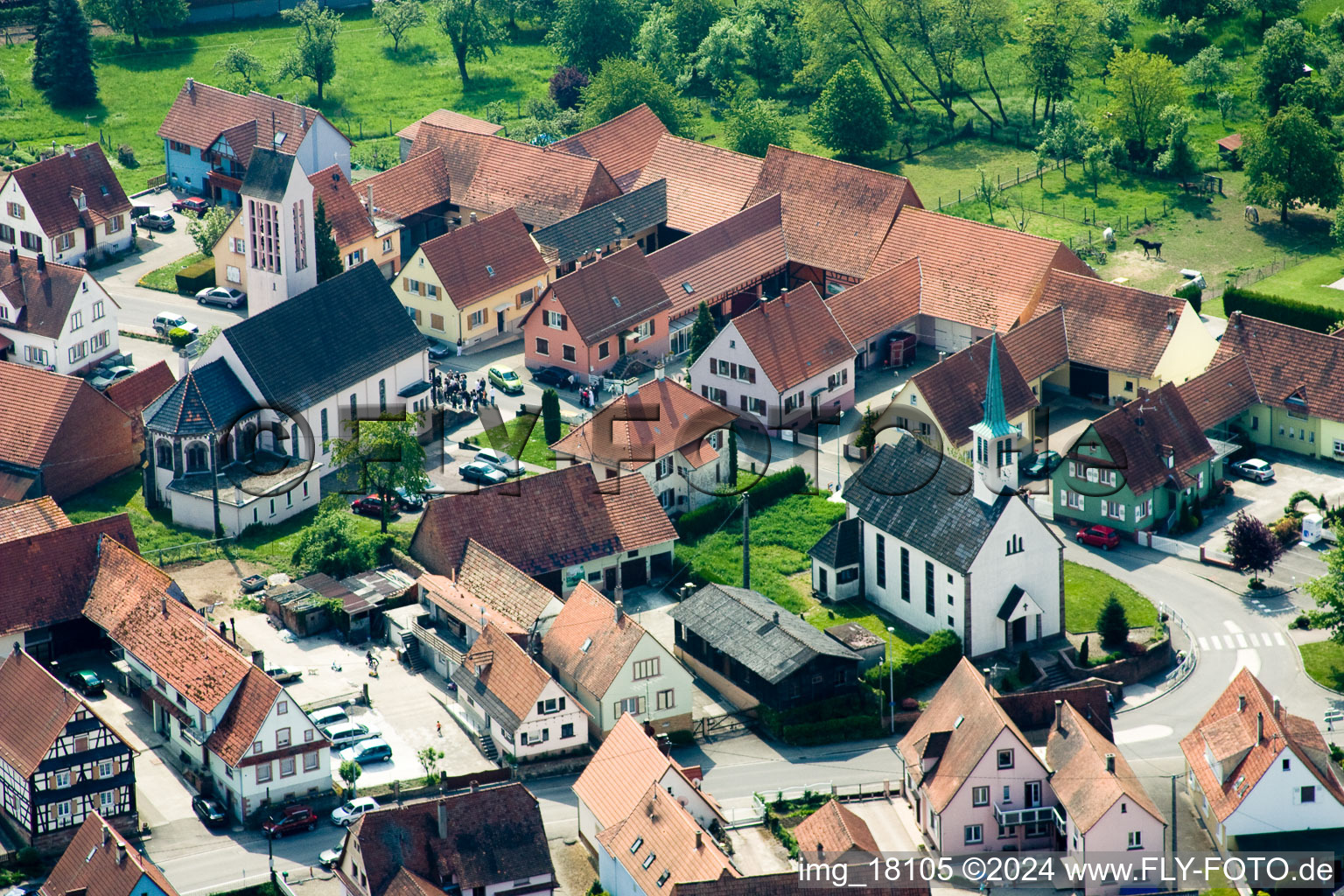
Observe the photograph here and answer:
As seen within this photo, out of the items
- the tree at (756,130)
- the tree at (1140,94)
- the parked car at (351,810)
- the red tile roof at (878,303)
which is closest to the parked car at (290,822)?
the parked car at (351,810)

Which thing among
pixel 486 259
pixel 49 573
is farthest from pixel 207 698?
pixel 486 259

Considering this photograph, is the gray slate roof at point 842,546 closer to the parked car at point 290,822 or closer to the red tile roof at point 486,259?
the parked car at point 290,822

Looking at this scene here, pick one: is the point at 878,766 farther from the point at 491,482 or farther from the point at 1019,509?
the point at 491,482

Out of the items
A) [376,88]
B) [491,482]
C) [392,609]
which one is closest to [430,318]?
[491,482]

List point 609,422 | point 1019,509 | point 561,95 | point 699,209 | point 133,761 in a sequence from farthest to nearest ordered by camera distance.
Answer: point 561,95 < point 699,209 < point 609,422 < point 1019,509 < point 133,761

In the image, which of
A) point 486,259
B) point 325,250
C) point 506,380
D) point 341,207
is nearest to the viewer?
point 506,380

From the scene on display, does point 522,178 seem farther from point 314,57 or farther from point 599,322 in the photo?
point 314,57

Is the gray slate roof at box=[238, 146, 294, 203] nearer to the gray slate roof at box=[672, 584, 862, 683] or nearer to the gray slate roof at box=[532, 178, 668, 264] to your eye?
the gray slate roof at box=[532, 178, 668, 264]
